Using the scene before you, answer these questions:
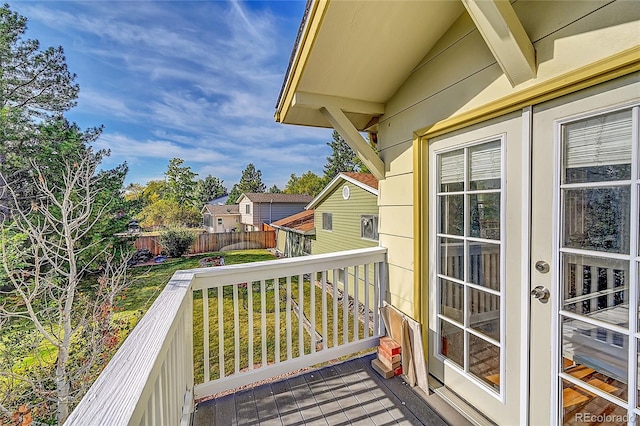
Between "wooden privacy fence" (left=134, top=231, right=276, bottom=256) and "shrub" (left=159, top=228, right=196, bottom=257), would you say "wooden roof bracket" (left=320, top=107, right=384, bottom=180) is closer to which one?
"shrub" (left=159, top=228, right=196, bottom=257)

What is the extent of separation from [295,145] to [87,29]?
1983 cm

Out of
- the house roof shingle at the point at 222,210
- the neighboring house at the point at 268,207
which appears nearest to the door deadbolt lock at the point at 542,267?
the neighboring house at the point at 268,207

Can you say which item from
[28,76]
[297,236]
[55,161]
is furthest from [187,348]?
[28,76]

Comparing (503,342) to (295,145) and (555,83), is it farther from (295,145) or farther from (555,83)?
(295,145)

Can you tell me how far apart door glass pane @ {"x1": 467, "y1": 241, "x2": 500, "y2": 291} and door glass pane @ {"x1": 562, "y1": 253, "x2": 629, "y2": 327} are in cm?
35

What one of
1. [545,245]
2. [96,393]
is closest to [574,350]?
[545,245]

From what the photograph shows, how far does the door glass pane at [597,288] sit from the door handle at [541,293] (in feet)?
0.22

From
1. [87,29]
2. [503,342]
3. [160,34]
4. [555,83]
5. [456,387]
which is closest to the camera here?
[555,83]

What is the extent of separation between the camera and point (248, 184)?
3672cm

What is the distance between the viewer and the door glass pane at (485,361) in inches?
68.4

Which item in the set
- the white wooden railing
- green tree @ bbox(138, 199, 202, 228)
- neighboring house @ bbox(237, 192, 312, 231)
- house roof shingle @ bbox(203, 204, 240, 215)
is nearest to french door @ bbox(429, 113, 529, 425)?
the white wooden railing

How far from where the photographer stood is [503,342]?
1675 millimetres

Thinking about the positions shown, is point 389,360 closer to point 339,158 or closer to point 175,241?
point 175,241

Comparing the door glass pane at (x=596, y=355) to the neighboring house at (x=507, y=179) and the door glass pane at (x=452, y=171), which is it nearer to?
the neighboring house at (x=507, y=179)
